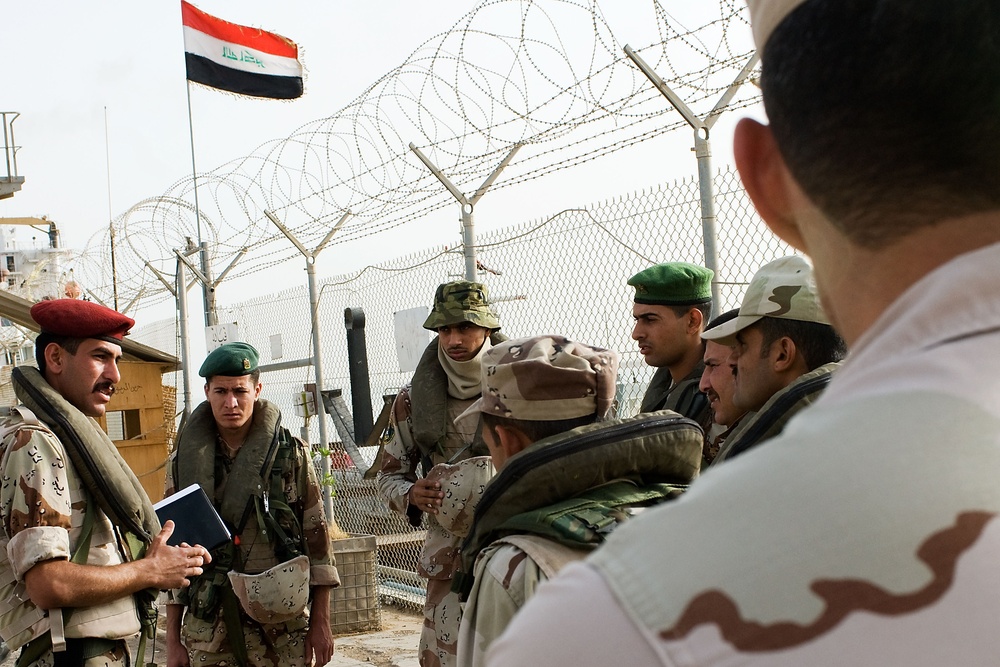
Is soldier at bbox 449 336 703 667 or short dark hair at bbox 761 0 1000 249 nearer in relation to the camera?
short dark hair at bbox 761 0 1000 249

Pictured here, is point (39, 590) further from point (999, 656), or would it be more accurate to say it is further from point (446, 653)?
point (999, 656)

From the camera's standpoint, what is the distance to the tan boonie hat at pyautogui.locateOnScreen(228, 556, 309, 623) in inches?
155

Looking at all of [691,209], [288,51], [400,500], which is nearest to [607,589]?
[400,500]

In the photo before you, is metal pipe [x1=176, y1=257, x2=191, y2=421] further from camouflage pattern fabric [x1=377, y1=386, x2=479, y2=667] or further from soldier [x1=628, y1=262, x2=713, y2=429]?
soldier [x1=628, y1=262, x2=713, y2=429]

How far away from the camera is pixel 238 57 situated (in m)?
10.9

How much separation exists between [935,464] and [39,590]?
10.0 ft

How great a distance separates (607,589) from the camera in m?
0.58

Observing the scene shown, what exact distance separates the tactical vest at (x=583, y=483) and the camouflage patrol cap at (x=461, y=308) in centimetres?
227

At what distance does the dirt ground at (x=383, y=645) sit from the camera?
5895mm

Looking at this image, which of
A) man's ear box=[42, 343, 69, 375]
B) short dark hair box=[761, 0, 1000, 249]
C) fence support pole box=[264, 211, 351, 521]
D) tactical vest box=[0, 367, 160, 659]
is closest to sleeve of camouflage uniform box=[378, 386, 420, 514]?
tactical vest box=[0, 367, 160, 659]

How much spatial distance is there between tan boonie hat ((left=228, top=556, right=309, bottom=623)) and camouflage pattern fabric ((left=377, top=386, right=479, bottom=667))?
0.51 metres

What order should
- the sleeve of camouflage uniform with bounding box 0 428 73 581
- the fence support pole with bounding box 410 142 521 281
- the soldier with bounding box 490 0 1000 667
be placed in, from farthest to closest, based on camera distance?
the fence support pole with bounding box 410 142 521 281 → the sleeve of camouflage uniform with bounding box 0 428 73 581 → the soldier with bounding box 490 0 1000 667

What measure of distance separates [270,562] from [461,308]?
1352mm

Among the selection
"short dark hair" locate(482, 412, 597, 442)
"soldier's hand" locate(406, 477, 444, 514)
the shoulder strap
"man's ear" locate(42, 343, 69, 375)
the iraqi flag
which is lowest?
"soldier's hand" locate(406, 477, 444, 514)
